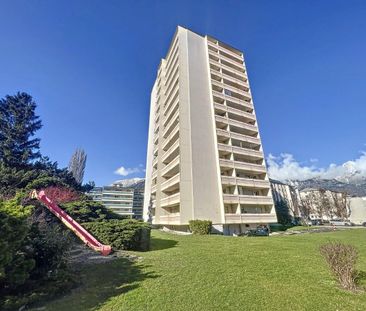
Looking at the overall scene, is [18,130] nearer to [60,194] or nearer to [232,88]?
[60,194]

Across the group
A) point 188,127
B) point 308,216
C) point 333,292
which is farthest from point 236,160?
point 308,216

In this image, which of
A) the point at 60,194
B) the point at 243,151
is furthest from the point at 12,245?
the point at 243,151

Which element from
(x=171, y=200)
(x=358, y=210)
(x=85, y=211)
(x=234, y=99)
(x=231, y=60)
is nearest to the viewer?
(x=85, y=211)

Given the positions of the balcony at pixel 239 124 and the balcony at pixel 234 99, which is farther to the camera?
the balcony at pixel 234 99

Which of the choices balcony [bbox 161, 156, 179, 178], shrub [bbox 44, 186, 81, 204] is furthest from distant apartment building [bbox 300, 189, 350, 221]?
shrub [bbox 44, 186, 81, 204]

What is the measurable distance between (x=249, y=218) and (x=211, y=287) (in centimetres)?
2708

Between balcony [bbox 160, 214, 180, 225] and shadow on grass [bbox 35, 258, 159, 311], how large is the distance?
19.1 meters

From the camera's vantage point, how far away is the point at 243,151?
Result: 120 ft

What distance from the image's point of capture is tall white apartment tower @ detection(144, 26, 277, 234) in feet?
99.9

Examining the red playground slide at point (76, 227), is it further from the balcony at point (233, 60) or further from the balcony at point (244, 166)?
the balcony at point (233, 60)

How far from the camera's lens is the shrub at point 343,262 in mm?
7180

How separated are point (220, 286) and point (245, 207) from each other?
2939cm

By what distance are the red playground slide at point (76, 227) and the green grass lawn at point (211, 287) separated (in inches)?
107

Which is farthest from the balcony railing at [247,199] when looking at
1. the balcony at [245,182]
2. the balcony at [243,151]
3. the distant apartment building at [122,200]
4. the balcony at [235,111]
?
the distant apartment building at [122,200]
